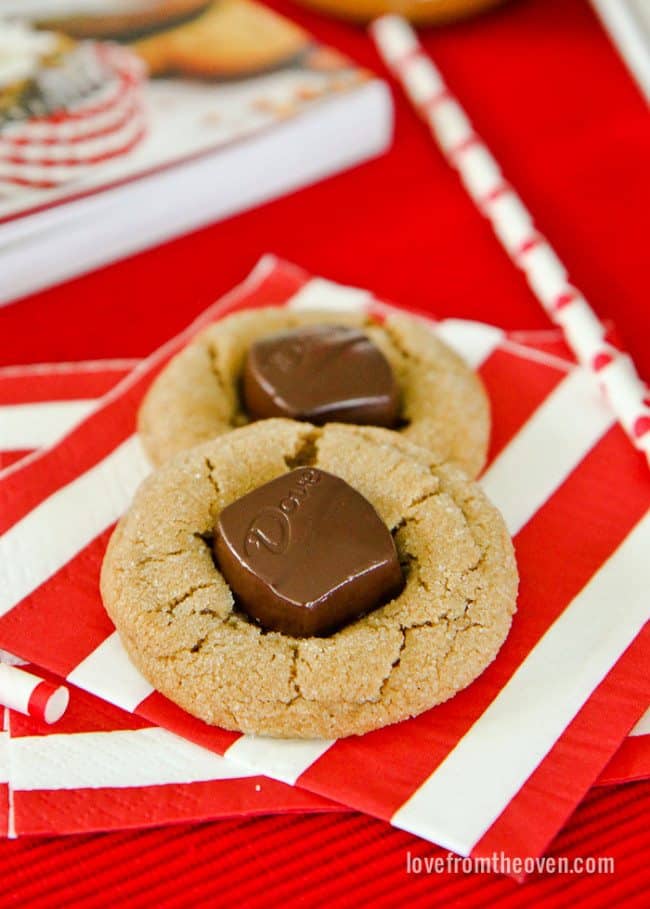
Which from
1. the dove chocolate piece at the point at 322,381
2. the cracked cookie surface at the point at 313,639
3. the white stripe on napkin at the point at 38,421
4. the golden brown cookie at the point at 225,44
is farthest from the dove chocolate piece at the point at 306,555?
the golden brown cookie at the point at 225,44

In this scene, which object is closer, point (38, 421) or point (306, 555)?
point (306, 555)

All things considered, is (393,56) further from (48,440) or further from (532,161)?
(48,440)

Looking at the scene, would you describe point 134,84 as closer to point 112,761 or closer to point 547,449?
point 547,449

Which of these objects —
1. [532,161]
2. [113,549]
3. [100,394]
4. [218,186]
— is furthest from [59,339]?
[532,161]

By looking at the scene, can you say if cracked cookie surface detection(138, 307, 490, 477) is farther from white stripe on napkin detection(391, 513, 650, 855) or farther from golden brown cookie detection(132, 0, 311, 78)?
golden brown cookie detection(132, 0, 311, 78)

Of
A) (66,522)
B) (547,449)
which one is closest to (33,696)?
(66,522)

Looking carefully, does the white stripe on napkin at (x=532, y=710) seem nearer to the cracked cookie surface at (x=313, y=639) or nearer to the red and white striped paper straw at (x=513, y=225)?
the cracked cookie surface at (x=313, y=639)
